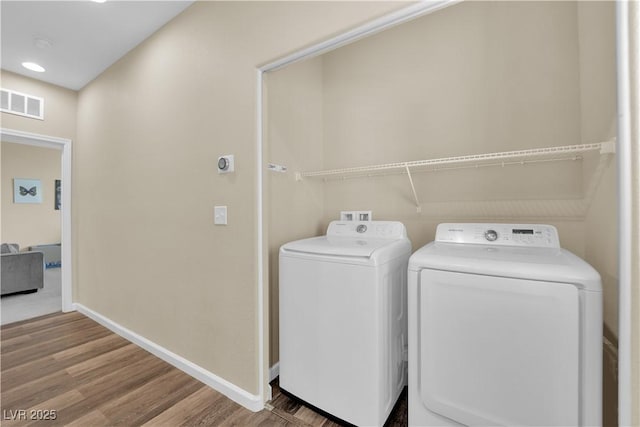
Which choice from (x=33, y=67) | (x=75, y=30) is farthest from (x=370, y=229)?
(x=33, y=67)

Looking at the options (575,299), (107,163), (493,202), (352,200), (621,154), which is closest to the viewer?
(621,154)

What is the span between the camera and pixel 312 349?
156cm

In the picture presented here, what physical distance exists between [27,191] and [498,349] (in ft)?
27.0

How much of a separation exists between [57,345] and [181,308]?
137 centimetres

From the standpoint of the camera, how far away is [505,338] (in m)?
1.07

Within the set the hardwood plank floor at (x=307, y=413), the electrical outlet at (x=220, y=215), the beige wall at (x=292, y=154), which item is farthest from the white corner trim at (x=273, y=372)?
the electrical outlet at (x=220, y=215)

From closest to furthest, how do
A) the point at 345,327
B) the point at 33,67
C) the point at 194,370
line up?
the point at 345,327 → the point at 194,370 → the point at 33,67

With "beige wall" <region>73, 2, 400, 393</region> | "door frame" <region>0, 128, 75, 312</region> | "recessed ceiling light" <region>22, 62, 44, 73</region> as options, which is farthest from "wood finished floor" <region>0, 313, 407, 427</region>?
"recessed ceiling light" <region>22, 62, 44, 73</region>

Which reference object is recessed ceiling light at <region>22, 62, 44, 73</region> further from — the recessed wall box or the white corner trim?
the white corner trim

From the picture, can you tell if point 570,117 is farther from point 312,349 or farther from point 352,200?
point 312,349

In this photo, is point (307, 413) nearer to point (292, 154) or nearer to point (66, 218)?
point (292, 154)

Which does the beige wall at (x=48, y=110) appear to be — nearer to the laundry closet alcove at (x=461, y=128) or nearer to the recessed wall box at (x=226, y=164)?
the recessed wall box at (x=226, y=164)

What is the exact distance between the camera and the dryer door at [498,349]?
0.98 m

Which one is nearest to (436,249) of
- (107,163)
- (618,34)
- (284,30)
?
(618,34)
